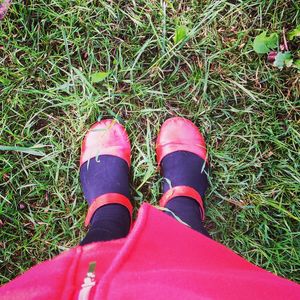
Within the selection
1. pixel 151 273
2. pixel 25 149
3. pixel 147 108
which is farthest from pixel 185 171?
pixel 151 273

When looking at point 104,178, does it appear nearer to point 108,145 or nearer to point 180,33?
point 108,145

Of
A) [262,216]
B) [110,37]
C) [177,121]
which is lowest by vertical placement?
[262,216]

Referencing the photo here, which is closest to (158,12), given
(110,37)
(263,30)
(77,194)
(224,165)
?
(110,37)

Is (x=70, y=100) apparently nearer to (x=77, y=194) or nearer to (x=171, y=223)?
(x=77, y=194)

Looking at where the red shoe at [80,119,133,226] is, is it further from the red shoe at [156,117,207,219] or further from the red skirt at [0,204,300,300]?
the red skirt at [0,204,300,300]

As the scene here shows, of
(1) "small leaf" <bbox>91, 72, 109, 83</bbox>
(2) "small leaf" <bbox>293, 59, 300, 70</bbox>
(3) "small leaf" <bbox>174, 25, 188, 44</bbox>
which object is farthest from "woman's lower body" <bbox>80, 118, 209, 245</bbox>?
(2) "small leaf" <bbox>293, 59, 300, 70</bbox>

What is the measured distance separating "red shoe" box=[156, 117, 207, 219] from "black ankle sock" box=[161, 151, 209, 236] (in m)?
0.01

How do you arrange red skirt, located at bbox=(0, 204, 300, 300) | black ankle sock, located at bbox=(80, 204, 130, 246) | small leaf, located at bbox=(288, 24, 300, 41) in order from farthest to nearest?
small leaf, located at bbox=(288, 24, 300, 41) < black ankle sock, located at bbox=(80, 204, 130, 246) < red skirt, located at bbox=(0, 204, 300, 300)

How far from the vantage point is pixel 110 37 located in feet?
5.02

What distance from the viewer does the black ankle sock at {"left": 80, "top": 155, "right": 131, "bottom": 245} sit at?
145cm

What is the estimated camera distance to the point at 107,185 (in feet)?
5.14

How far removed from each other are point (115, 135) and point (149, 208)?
0.55m

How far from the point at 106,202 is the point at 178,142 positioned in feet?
1.08

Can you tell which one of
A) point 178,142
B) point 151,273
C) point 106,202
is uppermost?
point 151,273
